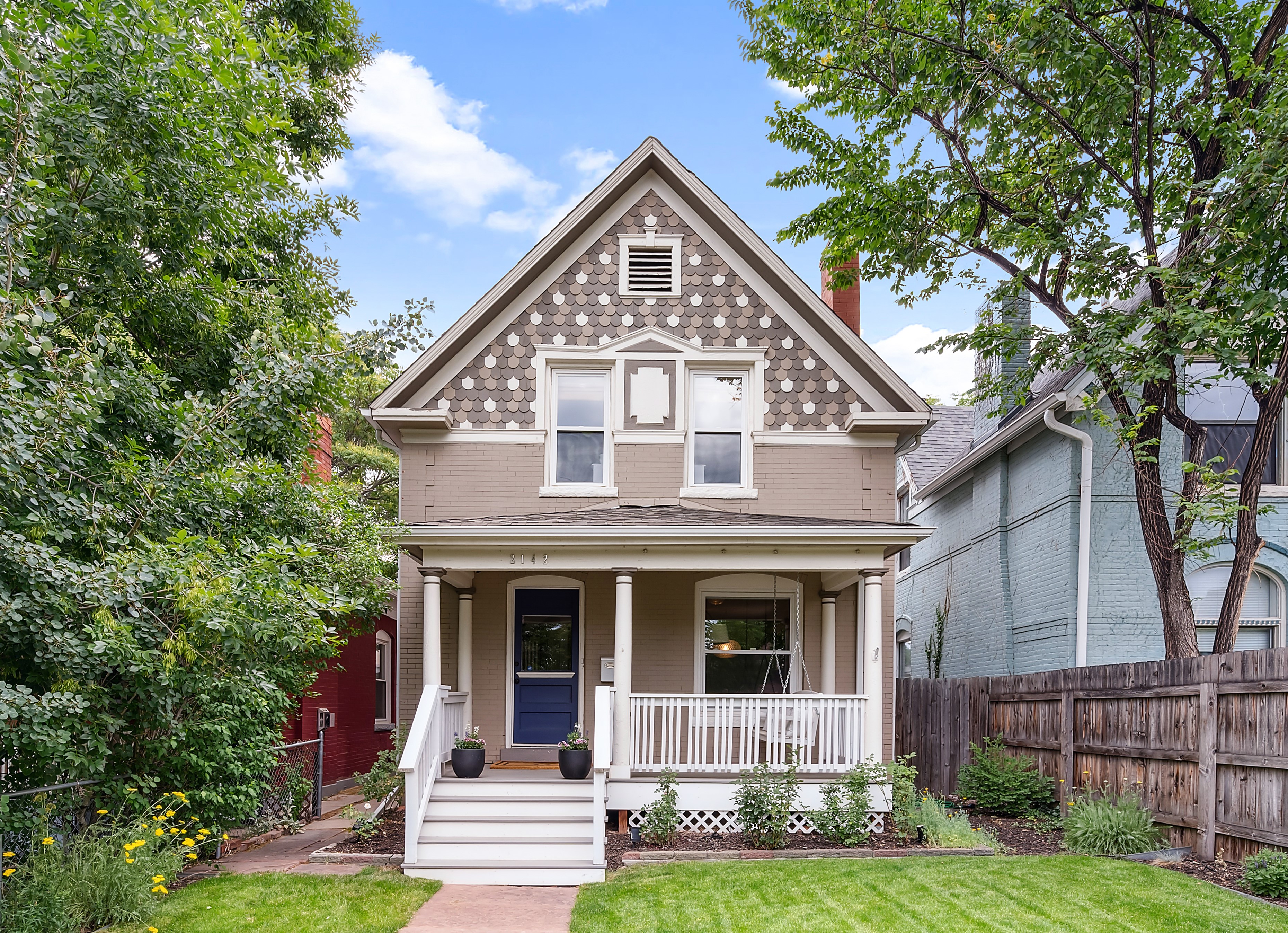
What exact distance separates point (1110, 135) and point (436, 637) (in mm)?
10319

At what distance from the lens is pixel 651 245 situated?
1229cm

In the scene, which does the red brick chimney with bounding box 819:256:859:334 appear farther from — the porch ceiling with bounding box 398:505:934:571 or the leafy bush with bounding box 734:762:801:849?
the leafy bush with bounding box 734:762:801:849

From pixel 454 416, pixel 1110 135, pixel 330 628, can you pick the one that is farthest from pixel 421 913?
pixel 1110 135

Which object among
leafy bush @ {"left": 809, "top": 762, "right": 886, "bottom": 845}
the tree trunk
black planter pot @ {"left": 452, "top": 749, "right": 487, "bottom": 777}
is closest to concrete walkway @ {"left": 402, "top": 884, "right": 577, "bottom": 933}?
black planter pot @ {"left": 452, "top": 749, "right": 487, "bottom": 777}

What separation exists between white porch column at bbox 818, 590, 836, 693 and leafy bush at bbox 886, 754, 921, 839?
1.46m

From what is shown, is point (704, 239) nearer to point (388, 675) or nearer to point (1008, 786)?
point (1008, 786)

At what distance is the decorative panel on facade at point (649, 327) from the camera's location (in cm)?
1204

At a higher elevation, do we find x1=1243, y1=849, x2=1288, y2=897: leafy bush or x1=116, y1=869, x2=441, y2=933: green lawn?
x1=1243, y1=849, x2=1288, y2=897: leafy bush

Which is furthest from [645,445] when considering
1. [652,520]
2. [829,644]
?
[829,644]

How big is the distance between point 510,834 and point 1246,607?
10274 mm

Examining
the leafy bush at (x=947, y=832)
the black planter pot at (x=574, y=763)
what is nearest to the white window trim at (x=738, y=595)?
the black planter pot at (x=574, y=763)

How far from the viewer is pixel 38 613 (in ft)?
20.1

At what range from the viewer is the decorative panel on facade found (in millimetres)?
12039

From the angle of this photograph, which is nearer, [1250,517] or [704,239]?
[1250,517]
